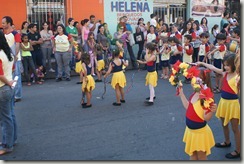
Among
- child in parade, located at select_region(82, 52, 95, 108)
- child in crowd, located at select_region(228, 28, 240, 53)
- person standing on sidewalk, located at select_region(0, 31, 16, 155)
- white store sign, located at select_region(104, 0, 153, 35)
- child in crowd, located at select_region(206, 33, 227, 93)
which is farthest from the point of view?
white store sign, located at select_region(104, 0, 153, 35)

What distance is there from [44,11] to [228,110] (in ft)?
30.9

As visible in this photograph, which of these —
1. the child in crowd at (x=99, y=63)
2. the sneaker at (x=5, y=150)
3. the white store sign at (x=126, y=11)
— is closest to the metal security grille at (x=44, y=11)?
the white store sign at (x=126, y=11)

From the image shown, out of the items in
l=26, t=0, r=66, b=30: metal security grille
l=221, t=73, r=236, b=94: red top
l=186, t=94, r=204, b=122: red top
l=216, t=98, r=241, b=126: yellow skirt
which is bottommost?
l=216, t=98, r=241, b=126: yellow skirt

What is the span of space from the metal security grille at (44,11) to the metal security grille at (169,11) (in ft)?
15.7

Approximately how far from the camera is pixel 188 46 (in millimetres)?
10180

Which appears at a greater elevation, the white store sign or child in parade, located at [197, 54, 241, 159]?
the white store sign

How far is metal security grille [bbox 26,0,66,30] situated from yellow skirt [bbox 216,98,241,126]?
348 inches

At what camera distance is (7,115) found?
197 inches

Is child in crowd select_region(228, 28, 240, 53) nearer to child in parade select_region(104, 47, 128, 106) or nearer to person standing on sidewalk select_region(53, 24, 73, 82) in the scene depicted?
child in parade select_region(104, 47, 128, 106)

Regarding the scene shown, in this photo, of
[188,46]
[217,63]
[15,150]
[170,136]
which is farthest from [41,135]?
[188,46]

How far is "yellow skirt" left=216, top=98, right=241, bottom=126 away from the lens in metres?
4.65

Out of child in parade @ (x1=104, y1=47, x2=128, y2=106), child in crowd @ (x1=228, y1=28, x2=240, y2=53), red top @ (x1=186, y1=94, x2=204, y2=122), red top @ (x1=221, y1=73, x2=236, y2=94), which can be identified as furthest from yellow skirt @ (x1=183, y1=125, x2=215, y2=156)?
child in parade @ (x1=104, y1=47, x2=128, y2=106)

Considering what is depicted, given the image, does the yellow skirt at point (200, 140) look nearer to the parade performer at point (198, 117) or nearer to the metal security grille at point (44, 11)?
the parade performer at point (198, 117)

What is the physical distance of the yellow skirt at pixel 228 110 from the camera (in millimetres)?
4652
